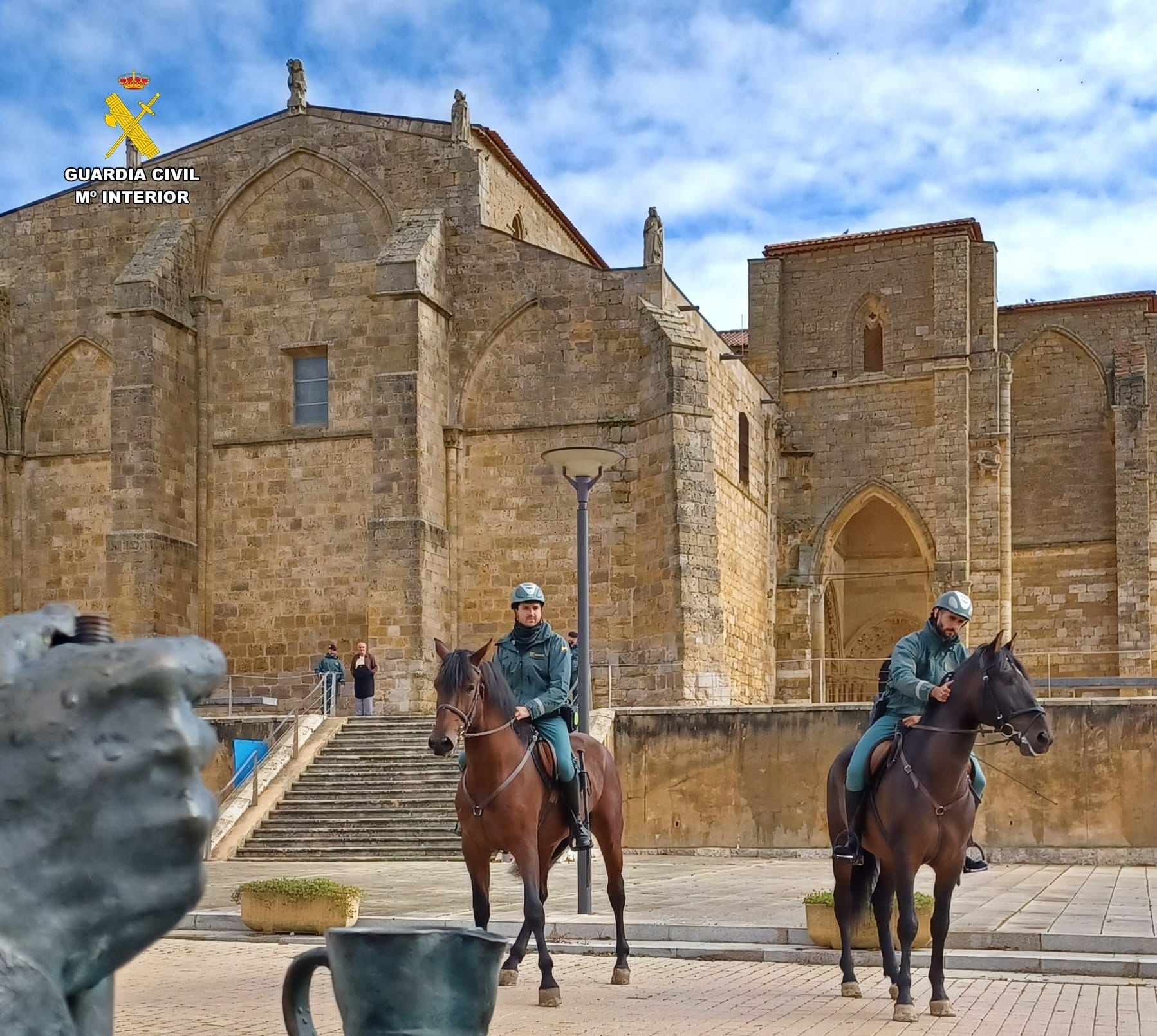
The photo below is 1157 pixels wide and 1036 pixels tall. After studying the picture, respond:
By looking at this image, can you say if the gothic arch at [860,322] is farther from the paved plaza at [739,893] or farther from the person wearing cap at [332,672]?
the paved plaza at [739,893]

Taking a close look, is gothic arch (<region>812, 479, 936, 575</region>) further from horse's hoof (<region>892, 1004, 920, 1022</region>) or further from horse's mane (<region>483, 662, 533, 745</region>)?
horse's hoof (<region>892, 1004, 920, 1022</region>)

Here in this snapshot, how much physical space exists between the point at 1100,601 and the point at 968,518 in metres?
4.53

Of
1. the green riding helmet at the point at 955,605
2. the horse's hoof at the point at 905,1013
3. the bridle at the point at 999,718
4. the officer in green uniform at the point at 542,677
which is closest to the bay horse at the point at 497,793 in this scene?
the officer in green uniform at the point at 542,677

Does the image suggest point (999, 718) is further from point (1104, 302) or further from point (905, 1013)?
point (1104, 302)

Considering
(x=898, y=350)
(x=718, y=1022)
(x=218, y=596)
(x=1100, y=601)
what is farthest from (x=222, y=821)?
(x=1100, y=601)

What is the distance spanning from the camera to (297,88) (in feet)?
102

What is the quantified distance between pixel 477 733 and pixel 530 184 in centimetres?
2582

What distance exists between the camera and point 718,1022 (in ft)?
Result: 26.3

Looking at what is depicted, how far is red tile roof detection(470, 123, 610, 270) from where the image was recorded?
3092 cm

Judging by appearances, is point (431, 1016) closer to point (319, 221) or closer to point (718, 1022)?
point (718, 1022)

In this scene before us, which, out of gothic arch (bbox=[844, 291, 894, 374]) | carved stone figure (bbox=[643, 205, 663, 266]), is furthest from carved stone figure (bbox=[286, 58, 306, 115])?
gothic arch (bbox=[844, 291, 894, 374])

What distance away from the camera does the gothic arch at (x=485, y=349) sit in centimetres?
2956

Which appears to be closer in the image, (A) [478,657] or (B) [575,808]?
(A) [478,657]

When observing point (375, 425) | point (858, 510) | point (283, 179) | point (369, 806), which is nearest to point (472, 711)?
point (369, 806)
